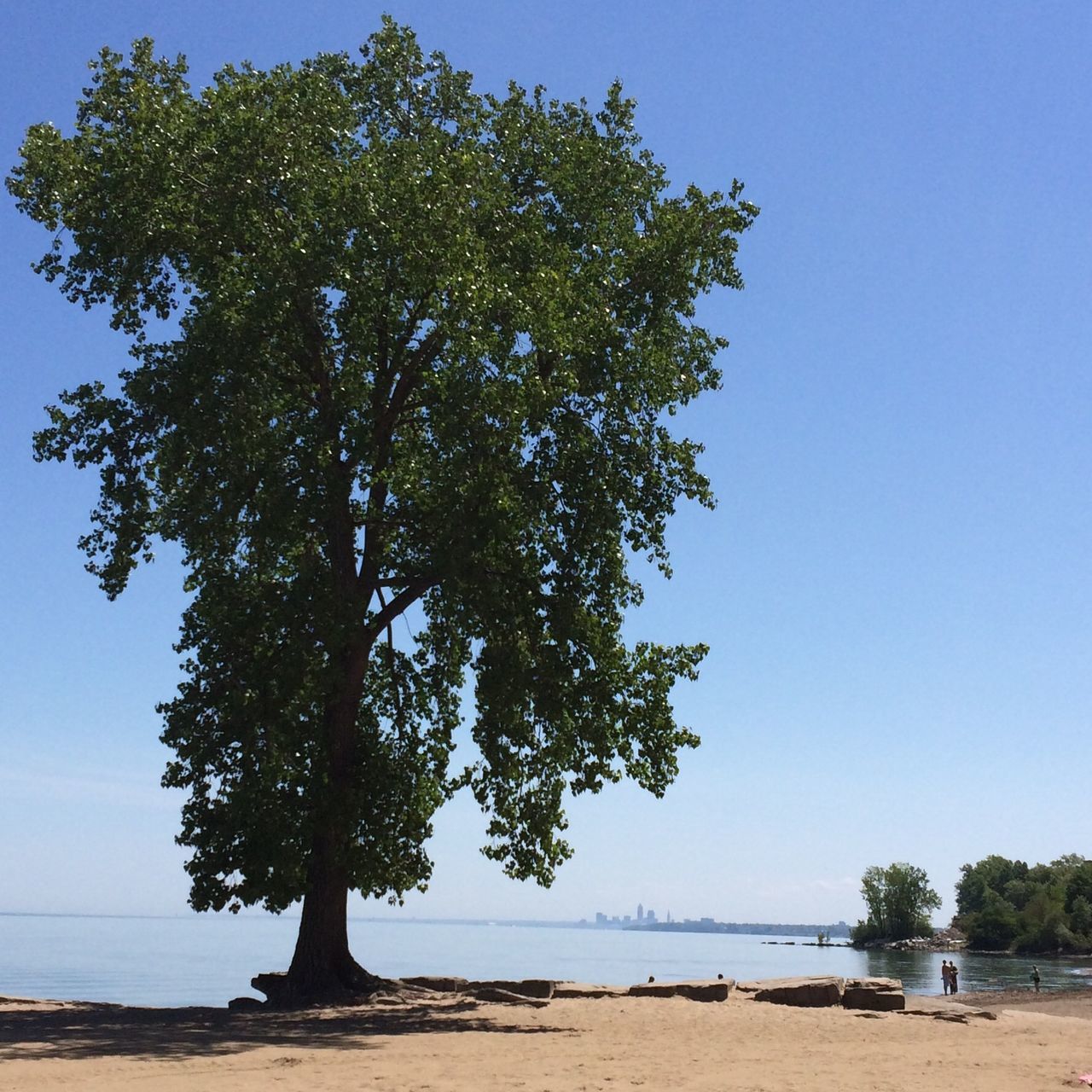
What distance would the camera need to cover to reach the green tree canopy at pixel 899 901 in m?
157

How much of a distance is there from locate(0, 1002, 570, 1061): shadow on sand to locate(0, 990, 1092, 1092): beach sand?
5 centimetres

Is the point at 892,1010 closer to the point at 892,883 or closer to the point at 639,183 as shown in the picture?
the point at 639,183

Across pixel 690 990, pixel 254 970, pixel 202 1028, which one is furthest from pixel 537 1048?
pixel 254 970

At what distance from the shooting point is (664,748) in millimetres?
22891

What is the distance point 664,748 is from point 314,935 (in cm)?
878

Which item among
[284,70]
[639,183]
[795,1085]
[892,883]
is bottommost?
[892,883]

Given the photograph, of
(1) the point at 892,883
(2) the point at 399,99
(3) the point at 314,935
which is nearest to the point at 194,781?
(3) the point at 314,935

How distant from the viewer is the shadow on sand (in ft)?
53.7

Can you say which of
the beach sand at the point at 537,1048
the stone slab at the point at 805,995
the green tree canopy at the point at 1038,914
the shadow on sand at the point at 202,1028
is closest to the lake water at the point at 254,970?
the green tree canopy at the point at 1038,914

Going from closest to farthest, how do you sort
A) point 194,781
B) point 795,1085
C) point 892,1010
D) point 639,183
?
point 795,1085 → point 892,1010 → point 194,781 → point 639,183

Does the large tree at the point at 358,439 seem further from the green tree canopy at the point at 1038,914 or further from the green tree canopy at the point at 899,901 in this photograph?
the green tree canopy at the point at 899,901

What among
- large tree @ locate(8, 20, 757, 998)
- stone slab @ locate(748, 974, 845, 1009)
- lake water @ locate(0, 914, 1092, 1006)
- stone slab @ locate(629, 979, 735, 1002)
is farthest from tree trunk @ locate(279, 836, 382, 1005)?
lake water @ locate(0, 914, 1092, 1006)

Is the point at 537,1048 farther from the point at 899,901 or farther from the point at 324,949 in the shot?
the point at 899,901

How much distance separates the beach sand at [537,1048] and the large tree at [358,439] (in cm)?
362
